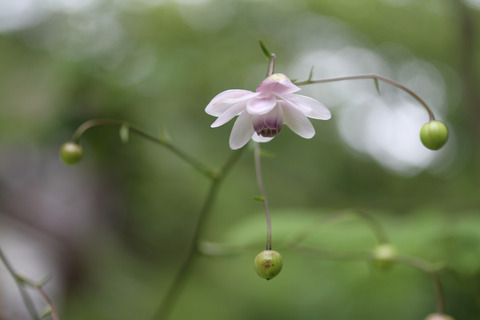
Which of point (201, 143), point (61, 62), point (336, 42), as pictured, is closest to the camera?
point (61, 62)

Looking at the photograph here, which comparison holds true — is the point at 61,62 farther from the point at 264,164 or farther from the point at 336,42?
the point at 336,42

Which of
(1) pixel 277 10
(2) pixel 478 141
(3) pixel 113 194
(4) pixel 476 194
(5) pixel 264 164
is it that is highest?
(1) pixel 277 10

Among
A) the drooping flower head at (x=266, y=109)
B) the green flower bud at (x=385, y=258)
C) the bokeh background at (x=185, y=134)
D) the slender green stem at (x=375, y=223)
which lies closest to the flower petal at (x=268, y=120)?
the drooping flower head at (x=266, y=109)

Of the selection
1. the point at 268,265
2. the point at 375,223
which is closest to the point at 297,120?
the point at 268,265

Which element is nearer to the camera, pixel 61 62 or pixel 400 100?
pixel 61 62

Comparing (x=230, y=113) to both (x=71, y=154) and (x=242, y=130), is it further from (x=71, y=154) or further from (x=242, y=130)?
(x=71, y=154)

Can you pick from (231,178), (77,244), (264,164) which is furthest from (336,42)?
(77,244)

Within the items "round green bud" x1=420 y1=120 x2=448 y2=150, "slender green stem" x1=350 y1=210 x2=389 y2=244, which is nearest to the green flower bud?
"slender green stem" x1=350 y1=210 x2=389 y2=244
